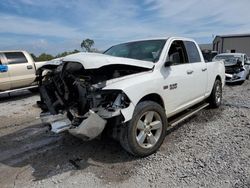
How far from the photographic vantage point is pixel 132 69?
3785 mm

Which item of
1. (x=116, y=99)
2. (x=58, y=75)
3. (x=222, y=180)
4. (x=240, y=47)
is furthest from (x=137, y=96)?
(x=240, y=47)

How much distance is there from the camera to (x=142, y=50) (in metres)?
4.48

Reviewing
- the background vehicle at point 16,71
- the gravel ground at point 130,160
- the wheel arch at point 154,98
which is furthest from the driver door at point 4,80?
the wheel arch at point 154,98

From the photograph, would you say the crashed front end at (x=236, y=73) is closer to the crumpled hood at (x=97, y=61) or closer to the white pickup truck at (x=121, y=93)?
the white pickup truck at (x=121, y=93)

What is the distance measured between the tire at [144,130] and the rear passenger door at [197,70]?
1458 millimetres

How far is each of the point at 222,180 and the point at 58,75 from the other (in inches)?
111

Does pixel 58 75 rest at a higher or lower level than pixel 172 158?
higher

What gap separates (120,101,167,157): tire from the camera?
338 cm

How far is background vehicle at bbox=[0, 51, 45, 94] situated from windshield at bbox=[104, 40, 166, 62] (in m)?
4.96

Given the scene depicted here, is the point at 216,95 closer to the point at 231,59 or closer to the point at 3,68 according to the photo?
the point at 3,68

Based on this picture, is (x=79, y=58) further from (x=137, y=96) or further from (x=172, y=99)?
(x=172, y=99)

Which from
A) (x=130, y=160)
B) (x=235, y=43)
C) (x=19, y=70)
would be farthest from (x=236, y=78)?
(x=235, y=43)

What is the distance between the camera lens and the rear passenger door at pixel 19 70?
8766 mm

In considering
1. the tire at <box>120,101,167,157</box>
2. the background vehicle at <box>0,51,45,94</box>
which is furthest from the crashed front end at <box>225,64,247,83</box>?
the background vehicle at <box>0,51,45,94</box>
